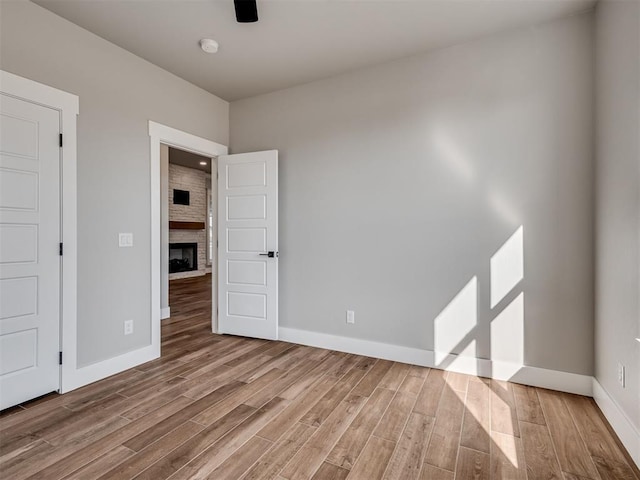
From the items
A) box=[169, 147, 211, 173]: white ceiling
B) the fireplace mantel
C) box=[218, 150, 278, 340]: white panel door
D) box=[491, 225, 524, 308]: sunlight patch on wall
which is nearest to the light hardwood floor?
box=[491, 225, 524, 308]: sunlight patch on wall

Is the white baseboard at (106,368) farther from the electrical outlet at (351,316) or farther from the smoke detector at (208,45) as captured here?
the smoke detector at (208,45)

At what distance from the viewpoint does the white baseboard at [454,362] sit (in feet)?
8.23

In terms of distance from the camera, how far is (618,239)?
201cm

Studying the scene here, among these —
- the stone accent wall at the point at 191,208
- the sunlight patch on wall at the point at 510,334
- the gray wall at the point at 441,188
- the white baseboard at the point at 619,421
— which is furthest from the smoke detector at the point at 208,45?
the stone accent wall at the point at 191,208

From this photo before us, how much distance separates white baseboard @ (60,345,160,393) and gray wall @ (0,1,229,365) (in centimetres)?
6

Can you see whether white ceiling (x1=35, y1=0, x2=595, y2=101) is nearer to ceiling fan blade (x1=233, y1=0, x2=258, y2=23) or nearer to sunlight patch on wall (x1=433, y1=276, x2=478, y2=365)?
ceiling fan blade (x1=233, y1=0, x2=258, y2=23)

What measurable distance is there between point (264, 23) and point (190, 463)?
3019 mm

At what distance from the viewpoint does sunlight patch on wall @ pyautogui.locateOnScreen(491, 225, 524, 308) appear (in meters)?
2.65

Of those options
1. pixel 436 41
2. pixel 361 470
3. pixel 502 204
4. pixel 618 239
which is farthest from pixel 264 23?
pixel 361 470

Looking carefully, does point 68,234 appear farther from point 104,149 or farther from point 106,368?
point 106,368

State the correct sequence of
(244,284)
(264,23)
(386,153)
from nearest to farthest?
(264,23), (386,153), (244,284)

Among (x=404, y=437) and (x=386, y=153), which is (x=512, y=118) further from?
(x=404, y=437)

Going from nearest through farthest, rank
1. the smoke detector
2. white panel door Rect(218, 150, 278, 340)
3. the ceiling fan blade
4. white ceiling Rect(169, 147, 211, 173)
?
the ceiling fan blade
the smoke detector
white panel door Rect(218, 150, 278, 340)
white ceiling Rect(169, 147, 211, 173)

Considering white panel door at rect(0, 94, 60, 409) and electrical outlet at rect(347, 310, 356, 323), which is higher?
white panel door at rect(0, 94, 60, 409)
